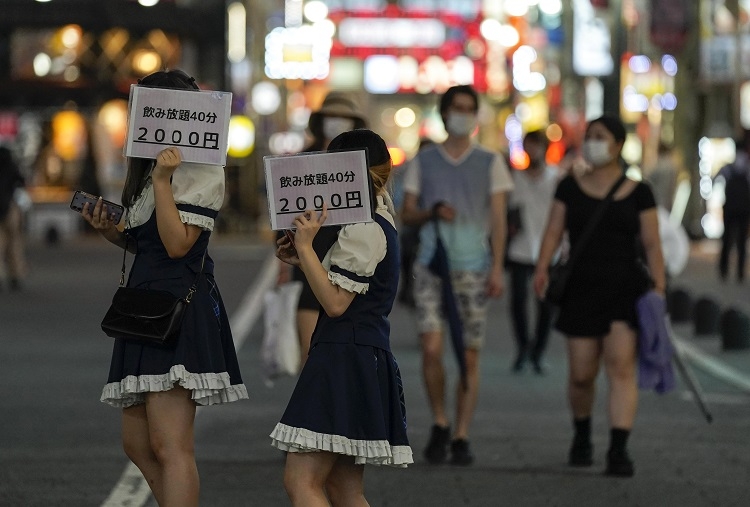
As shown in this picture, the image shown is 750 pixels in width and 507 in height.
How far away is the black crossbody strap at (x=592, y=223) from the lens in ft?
28.5

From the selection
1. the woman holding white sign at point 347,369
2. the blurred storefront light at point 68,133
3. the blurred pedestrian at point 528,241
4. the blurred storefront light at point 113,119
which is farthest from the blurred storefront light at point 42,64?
the woman holding white sign at point 347,369

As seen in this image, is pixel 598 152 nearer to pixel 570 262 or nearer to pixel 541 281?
pixel 570 262

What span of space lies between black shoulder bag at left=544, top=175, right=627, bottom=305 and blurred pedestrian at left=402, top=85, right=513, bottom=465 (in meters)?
0.38

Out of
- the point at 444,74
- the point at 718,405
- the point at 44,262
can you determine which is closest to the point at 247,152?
the point at 44,262

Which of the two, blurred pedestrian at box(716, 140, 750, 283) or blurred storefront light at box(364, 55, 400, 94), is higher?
blurred storefront light at box(364, 55, 400, 94)

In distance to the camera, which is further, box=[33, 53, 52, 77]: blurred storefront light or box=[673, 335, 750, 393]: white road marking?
box=[33, 53, 52, 77]: blurred storefront light

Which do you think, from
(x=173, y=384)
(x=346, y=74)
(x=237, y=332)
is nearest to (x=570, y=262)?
(x=173, y=384)

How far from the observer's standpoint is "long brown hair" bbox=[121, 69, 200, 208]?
19.3 ft

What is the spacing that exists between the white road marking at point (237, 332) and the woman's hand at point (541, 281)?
6.21 ft

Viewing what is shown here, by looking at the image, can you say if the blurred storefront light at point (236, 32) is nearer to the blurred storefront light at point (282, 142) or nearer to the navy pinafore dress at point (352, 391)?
the blurred storefront light at point (282, 142)

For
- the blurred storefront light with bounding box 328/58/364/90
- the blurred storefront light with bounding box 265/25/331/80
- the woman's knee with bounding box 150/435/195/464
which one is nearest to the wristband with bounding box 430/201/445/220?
the woman's knee with bounding box 150/435/195/464

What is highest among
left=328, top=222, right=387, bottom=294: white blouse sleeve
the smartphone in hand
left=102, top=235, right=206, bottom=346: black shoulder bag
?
the smartphone in hand

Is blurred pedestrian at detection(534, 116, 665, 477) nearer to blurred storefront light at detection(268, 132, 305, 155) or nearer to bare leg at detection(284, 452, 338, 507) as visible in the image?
bare leg at detection(284, 452, 338, 507)

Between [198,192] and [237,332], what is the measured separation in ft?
35.0
